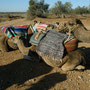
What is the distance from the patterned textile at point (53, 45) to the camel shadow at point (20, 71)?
54 centimetres

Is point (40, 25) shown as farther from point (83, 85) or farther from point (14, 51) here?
point (83, 85)

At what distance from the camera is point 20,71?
4285 mm

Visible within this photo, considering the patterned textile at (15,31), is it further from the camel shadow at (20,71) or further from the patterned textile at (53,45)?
the patterned textile at (53,45)

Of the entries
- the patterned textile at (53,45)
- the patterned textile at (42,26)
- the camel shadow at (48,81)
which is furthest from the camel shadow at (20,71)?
the patterned textile at (42,26)

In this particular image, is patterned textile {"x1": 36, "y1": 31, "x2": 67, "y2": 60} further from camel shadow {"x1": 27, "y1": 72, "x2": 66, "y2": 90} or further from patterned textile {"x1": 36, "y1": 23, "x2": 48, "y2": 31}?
patterned textile {"x1": 36, "y1": 23, "x2": 48, "y2": 31}

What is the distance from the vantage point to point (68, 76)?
3996 millimetres

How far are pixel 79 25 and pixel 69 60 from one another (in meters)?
1.02

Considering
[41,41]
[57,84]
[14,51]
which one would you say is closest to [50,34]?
[41,41]

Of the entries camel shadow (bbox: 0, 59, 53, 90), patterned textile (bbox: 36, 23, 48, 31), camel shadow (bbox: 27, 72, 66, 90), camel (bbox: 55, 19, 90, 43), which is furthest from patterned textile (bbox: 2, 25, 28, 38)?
camel shadow (bbox: 27, 72, 66, 90)

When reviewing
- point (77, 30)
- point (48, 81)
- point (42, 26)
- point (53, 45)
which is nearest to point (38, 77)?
point (48, 81)

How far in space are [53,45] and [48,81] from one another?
3.29ft

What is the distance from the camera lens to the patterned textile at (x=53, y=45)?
3971 mm

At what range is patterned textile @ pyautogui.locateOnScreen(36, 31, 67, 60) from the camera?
156 inches

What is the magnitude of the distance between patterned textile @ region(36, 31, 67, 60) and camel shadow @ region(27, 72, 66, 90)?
19.9 inches
